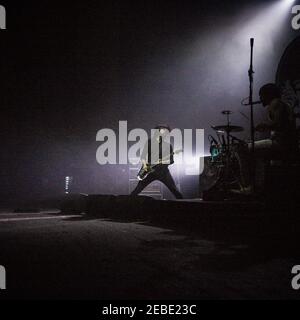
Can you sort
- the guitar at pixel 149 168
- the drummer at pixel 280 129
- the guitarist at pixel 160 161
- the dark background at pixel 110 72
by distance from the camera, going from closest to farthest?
1. the drummer at pixel 280 129
2. the guitarist at pixel 160 161
3. the guitar at pixel 149 168
4. the dark background at pixel 110 72

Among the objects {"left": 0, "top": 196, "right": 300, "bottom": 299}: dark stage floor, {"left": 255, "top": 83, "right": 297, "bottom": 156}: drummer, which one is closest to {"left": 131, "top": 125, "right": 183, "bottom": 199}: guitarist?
{"left": 0, "top": 196, "right": 300, "bottom": 299}: dark stage floor

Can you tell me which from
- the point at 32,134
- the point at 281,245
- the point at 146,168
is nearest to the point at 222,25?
the point at 146,168

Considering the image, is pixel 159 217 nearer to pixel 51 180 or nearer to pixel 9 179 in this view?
pixel 51 180

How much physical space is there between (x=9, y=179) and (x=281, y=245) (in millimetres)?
14611

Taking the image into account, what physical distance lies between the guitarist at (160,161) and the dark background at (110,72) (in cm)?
330

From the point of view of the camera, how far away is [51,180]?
50.0 ft

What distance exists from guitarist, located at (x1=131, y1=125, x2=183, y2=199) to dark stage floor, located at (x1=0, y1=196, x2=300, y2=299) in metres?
2.60

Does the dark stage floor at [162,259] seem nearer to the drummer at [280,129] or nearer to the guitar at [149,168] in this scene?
the drummer at [280,129]

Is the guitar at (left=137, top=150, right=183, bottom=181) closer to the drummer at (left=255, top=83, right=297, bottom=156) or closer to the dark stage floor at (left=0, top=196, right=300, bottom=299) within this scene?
the dark stage floor at (left=0, top=196, right=300, bottom=299)

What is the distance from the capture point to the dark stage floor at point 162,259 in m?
1.90

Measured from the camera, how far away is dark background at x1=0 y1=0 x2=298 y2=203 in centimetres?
1041

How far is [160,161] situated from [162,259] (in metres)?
5.03

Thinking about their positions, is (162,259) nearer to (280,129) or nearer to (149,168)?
(280,129)

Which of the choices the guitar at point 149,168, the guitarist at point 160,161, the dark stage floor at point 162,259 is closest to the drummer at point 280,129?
the dark stage floor at point 162,259
